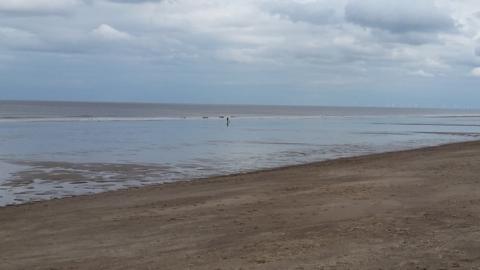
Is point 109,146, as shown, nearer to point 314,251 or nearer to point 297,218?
point 297,218

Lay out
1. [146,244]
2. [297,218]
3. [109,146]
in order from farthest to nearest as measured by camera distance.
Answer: [109,146] < [297,218] < [146,244]

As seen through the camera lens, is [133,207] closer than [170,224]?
No

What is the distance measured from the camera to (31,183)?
58.1 feet

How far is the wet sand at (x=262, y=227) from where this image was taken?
277 inches

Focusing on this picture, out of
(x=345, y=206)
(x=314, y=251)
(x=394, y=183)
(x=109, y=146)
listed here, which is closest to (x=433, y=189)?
(x=394, y=183)

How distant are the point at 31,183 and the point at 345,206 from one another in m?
10.7

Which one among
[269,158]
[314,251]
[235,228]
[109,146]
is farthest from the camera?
[109,146]

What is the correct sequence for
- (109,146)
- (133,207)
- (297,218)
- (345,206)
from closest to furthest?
(297,218) → (345,206) → (133,207) → (109,146)

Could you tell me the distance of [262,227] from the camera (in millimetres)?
9117

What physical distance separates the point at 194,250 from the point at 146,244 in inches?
36.8

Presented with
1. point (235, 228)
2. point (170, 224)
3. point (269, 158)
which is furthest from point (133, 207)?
point (269, 158)

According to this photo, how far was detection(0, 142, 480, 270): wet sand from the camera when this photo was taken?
23.1 feet

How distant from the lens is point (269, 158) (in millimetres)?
26094

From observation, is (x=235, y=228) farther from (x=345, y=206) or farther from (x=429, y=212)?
(x=429, y=212)
